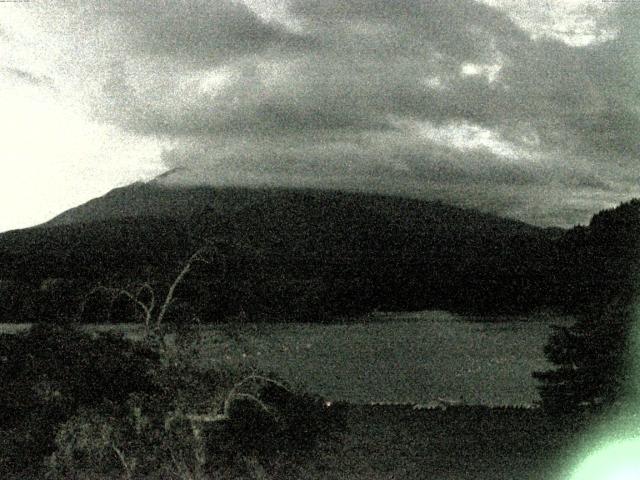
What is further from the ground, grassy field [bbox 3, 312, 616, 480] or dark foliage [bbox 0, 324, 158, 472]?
dark foliage [bbox 0, 324, 158, 472]

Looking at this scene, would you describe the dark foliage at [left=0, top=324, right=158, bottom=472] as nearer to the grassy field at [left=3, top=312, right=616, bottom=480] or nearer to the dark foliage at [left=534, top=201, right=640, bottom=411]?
the grassy field at [left=3, top=312, right=616, bottom=480]

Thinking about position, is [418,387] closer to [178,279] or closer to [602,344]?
[602,344]

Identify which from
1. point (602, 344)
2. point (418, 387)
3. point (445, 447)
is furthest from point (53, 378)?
point (418, 387)

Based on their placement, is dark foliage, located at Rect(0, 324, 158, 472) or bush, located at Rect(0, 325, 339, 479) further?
dark foliage, located at Rect(0, 324, 158, 472)

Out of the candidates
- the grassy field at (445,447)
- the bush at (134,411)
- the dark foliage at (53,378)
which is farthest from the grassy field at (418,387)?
the dark foliage at (53,378)

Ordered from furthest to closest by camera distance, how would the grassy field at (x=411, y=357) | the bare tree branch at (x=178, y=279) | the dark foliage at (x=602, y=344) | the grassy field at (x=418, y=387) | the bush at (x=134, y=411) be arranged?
1. the grassy field at (x=411, y=357)
2. the grassy field at (x=418, y=387)
3. the dark foliage at (x=602, y=344)
4. the bush at (x=134, y=411)
5. the bare tree branch at (x=178, y=279)

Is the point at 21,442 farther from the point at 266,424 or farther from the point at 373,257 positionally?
the point at 373,257

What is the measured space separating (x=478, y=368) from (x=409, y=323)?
17.7m

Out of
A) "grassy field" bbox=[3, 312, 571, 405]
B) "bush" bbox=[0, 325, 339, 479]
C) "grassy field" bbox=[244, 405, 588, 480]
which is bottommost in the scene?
"grassy field" bbox=[3, 312, 571, 405]

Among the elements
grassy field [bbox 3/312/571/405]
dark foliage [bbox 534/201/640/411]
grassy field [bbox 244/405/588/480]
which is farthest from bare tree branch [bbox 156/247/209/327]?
dark foliage [bbox 534/201/640/411]

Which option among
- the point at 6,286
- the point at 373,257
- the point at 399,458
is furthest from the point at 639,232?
the point at 373,257

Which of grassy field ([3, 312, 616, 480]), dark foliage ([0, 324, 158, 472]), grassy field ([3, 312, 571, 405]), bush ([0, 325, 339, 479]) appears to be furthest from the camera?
grassy field ([3, 312, 571, 405])

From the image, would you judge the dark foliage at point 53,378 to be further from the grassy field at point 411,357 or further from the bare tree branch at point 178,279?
the grassy field at point 411,357

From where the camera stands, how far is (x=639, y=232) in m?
16.3
